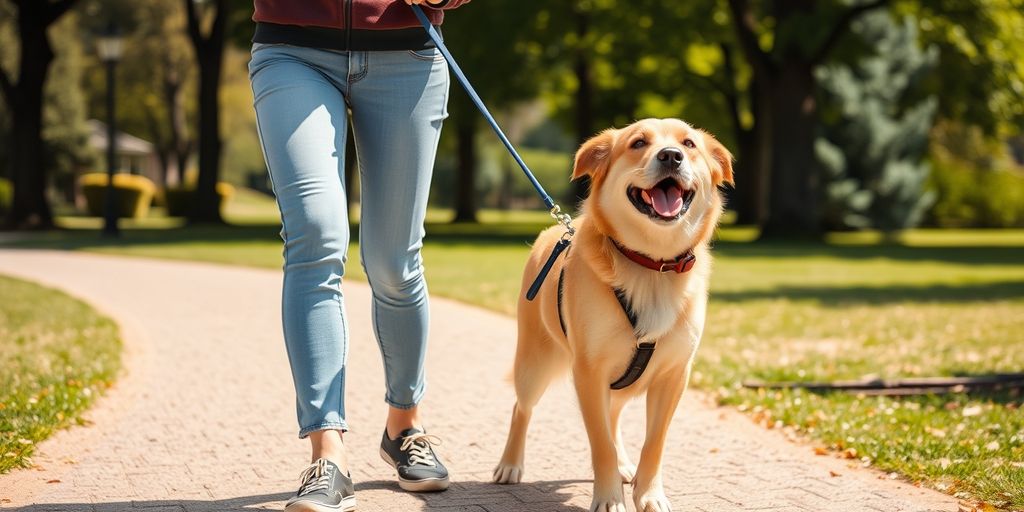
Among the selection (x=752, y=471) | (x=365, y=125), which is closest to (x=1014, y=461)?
(x=752, y=471)

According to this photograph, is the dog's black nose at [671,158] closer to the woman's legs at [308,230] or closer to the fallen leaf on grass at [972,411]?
the woman's legs at [308,230]

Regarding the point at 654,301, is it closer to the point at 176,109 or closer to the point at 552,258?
the point at 552,258

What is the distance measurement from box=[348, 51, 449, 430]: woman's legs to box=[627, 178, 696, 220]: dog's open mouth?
0.82 m

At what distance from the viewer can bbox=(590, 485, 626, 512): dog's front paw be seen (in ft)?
12.5

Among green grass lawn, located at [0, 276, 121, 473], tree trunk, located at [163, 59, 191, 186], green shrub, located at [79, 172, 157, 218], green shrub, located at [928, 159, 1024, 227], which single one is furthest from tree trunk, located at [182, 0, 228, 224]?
green shrub, located at [928, 159, 1024, 227]

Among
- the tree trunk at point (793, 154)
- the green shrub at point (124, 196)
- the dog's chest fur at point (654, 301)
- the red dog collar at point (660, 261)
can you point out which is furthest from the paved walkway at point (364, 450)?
the green shrub at point (124, 196)

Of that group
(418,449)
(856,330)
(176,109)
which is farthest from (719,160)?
(176,109)

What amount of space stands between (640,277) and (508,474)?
1.08 metres

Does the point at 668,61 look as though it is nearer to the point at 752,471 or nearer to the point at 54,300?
the point at 54,300

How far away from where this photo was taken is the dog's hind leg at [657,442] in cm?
391

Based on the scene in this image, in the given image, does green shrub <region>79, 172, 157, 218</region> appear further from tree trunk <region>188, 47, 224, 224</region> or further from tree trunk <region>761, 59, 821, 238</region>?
tree trunk <region>761, 59, 821, 238</region>

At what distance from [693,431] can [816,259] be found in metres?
16.2

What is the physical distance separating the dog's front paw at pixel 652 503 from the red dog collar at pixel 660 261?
801 millimetres

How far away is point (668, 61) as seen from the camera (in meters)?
36.4
